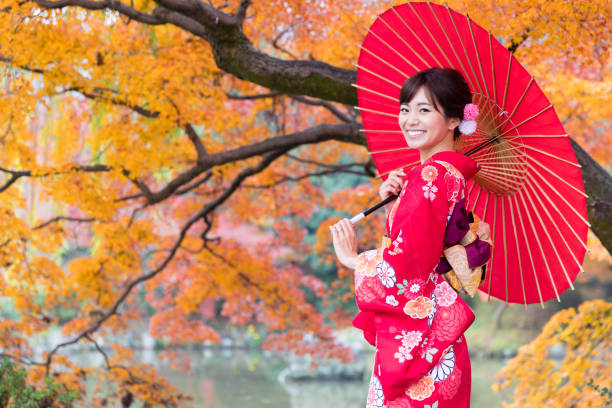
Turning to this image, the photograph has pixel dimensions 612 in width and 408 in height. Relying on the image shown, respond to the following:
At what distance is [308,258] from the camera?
12.5 metres

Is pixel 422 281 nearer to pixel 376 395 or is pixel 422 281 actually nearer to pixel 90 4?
pixel 376 395

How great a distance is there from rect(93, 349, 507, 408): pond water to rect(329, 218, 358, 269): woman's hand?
7.28 meters

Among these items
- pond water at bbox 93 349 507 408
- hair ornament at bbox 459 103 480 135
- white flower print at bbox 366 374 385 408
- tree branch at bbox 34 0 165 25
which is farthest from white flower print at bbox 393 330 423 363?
pond water at bbox 93 349 507 408

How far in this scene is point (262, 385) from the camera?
987cm

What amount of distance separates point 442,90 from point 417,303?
0.57m

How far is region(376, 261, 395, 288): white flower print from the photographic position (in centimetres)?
160

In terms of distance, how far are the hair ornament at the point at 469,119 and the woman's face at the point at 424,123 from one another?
0.07 ft

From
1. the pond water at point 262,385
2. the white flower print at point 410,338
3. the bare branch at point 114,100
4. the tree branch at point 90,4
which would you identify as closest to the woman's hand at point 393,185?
the white flower print at point 410,338

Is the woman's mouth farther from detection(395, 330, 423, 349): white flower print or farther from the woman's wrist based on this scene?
detection(395, 330, 423, 349): white flower print

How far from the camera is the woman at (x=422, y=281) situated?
160 cm

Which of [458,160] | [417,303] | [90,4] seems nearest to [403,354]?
[417,303]

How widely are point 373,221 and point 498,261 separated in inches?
179

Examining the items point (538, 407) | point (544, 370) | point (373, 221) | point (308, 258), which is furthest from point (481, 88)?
point (308, 258)

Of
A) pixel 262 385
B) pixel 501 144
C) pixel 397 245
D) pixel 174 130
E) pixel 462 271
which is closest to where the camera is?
pixel 397 245
